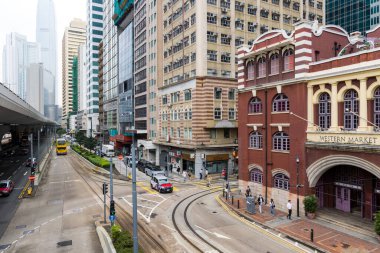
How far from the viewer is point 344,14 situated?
88.8m

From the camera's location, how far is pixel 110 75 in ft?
352

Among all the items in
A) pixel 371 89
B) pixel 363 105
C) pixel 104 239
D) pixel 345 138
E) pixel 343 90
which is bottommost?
pixel 104 239

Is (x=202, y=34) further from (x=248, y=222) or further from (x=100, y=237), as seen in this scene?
(x=100, y=237)

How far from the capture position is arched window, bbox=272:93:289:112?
30016 mm

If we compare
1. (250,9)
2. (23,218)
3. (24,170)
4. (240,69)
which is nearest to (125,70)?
(24,170)

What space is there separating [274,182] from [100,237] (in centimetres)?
1816

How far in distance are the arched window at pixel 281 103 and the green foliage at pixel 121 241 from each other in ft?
64.2

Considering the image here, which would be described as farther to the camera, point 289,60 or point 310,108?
point 289,60

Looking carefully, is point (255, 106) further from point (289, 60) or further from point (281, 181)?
point (281, 181)

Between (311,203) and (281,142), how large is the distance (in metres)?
6.77

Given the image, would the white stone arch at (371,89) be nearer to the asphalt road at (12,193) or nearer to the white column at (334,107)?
the white column at (334,107)

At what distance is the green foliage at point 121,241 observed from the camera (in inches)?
702

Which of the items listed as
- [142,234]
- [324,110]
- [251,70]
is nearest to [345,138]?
[324,110]

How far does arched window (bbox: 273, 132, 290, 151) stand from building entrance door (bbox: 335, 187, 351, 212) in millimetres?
6035
